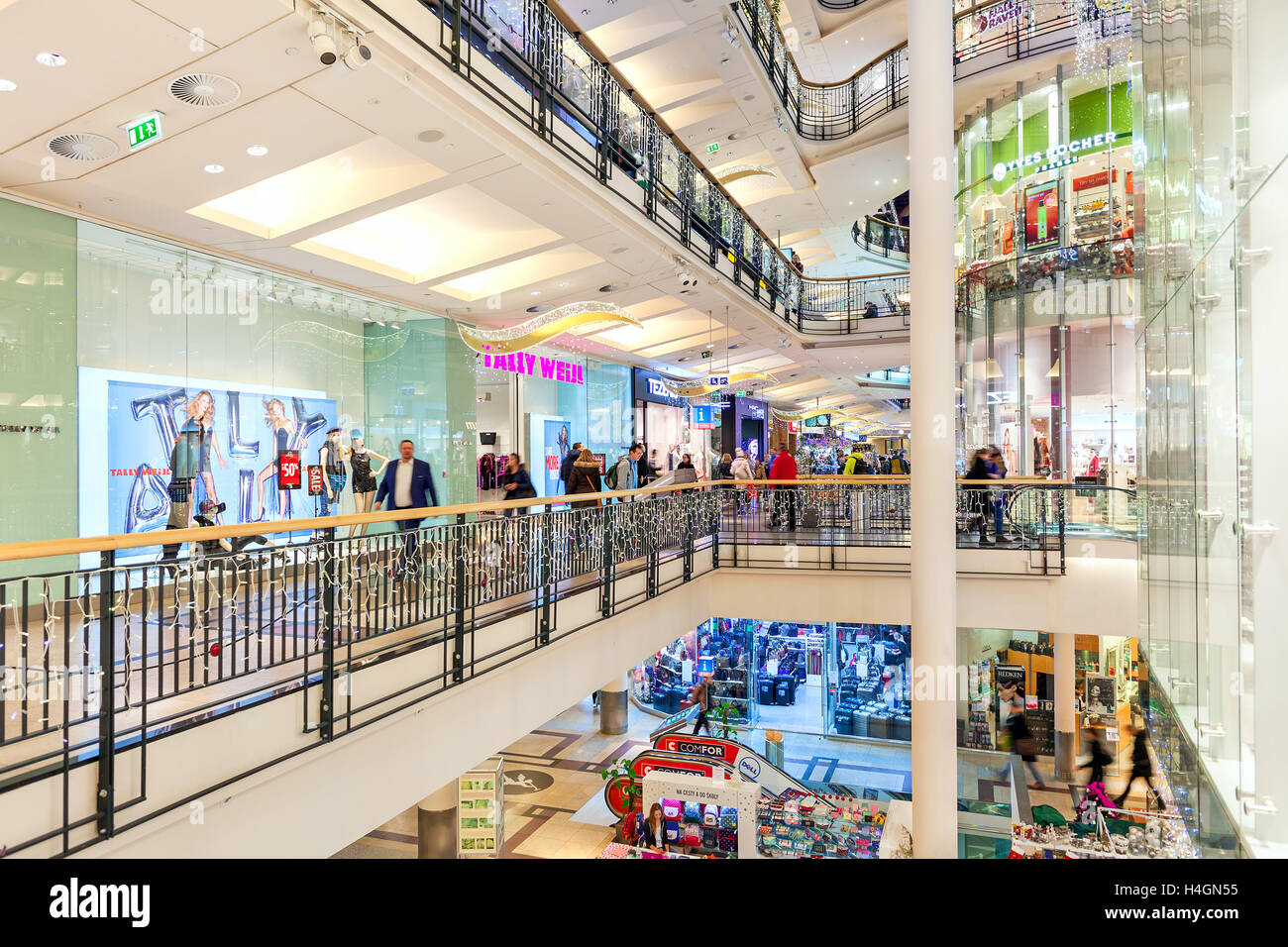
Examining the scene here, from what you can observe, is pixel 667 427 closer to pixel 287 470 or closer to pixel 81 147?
pixel 287 470

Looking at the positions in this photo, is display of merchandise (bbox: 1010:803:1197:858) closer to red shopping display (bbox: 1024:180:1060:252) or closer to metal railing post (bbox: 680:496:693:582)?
metal railing post (bbox: 680:496:693:582)

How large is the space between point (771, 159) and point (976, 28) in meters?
4.22

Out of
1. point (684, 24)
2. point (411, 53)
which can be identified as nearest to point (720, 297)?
point (684, 24)

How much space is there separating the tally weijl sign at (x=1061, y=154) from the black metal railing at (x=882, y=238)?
12428 mm

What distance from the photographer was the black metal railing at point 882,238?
25.7 metres

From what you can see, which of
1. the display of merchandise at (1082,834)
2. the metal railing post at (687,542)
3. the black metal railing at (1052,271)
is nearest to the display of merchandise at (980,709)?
the display of merchandise at (1082,834)

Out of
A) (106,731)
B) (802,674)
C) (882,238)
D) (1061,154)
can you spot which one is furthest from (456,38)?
(882,238)

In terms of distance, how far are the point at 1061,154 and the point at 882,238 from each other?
14950 mm

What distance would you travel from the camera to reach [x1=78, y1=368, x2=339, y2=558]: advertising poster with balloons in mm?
6742

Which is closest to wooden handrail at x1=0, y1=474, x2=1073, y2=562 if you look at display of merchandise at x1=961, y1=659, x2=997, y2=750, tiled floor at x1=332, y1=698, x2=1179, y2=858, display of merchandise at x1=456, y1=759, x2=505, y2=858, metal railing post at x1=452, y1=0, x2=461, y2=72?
metal railing post at x1=452, y1=0, x2=461, y2=72

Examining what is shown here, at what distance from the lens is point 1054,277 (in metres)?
12.5

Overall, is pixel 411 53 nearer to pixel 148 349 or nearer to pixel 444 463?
pixel 148 349

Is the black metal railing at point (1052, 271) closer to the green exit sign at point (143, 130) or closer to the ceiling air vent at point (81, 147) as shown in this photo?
the green exit sign at point (143, 130)

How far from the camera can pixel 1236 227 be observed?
2.55 meters
